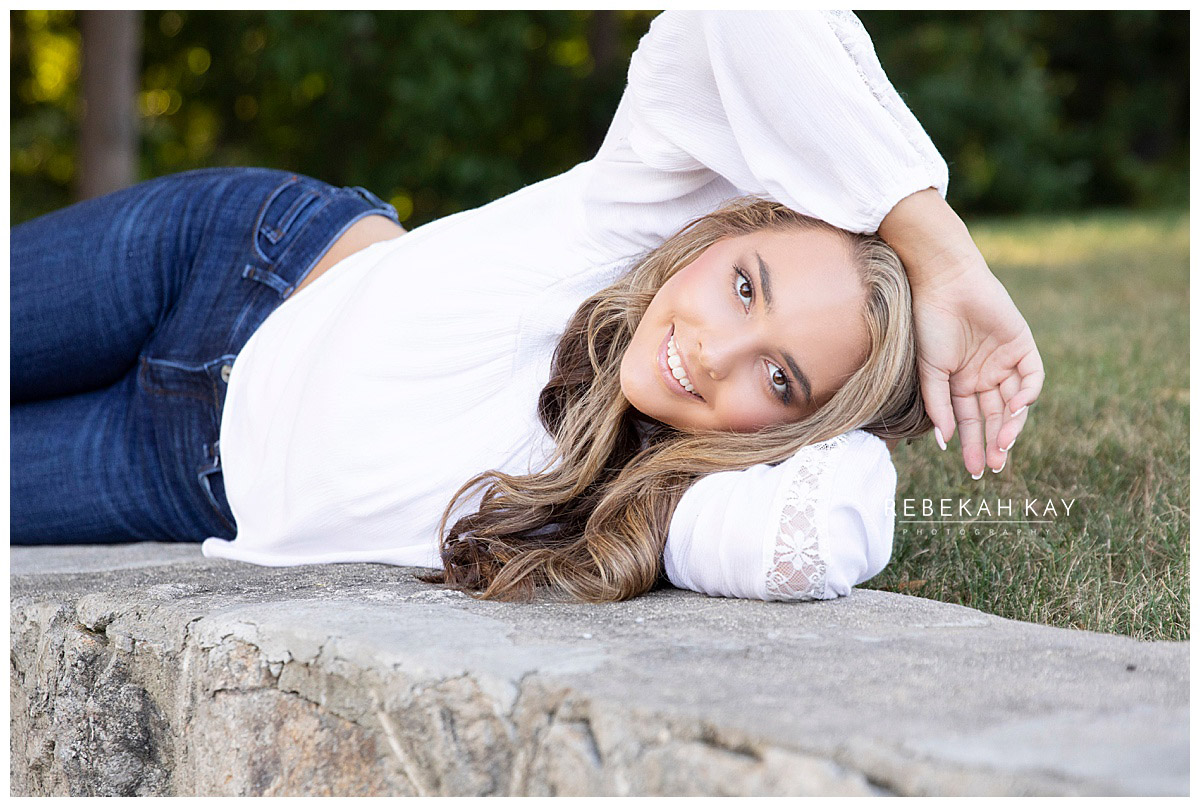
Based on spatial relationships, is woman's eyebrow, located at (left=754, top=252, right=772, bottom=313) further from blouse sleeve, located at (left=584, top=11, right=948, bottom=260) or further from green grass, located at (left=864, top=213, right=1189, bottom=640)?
green grass, located at (left=864, top=213, right=1189, bottom=640)

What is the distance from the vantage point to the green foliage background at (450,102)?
9.11 meters

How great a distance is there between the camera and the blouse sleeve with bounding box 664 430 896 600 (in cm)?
162

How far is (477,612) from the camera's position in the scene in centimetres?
161

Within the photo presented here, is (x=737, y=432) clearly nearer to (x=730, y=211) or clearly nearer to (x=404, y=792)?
(x=730, y=211)

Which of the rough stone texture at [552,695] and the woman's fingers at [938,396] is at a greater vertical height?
the woman's fingers at [938,396]

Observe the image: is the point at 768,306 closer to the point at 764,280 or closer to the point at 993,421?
the point at 764,280

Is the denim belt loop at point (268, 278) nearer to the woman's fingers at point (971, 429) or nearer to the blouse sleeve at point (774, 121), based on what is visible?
the blouse sleeve at point (774, 121)

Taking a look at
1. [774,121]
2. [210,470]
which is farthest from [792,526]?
[210,470]

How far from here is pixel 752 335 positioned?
172 centimetres

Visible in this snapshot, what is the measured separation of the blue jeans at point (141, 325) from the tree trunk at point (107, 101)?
3983mm

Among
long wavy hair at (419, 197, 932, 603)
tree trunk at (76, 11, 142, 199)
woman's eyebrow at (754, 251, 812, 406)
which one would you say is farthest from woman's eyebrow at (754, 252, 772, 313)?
tree trunk at (76, 11, 142, 199)

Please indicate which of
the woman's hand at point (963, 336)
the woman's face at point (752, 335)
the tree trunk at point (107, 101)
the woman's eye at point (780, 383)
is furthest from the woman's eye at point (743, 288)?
the tree trunk at point (107, 101)

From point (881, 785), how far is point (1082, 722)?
236 mm

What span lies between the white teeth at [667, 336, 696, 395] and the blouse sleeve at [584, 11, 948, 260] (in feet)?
0.98
